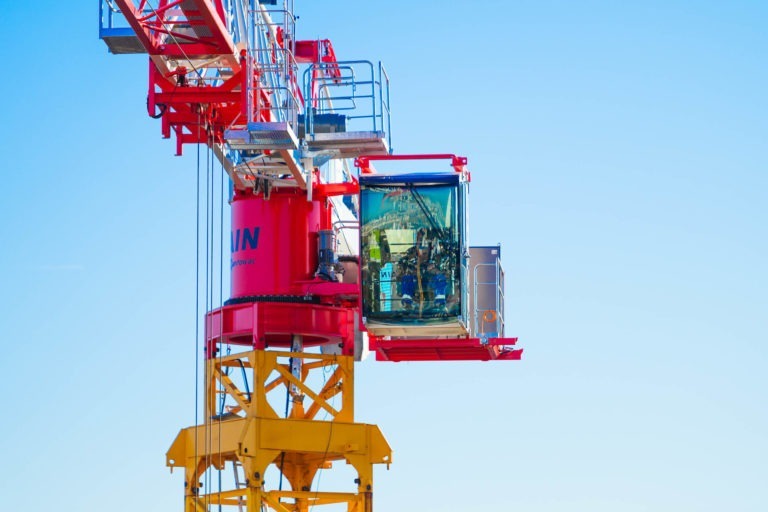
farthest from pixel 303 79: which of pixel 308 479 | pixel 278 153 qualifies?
pixel 308 479

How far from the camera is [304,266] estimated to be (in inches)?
1852

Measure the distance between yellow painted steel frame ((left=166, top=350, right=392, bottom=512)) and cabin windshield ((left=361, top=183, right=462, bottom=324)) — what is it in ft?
8.99

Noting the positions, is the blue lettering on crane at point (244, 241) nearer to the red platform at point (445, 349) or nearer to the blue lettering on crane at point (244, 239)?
the blue lettering on crane at point (244, 239)

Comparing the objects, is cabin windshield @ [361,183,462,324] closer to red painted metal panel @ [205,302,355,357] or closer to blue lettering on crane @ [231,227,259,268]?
red painted metal panel @ [205,302,355,357]

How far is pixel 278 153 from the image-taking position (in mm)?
44156

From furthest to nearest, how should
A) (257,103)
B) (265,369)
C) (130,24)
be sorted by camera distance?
1. (265,369)
2. (257,103)
3. (130,24)

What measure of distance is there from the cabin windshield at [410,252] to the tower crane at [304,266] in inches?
1.2

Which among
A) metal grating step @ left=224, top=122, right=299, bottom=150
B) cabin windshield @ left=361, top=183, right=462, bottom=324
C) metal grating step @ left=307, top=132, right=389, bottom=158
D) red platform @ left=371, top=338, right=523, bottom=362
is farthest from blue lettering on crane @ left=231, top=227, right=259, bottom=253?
metal grating step @ left=224, top=122, right=299, bottom=150

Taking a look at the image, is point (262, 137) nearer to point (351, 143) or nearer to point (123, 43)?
point (351, 143)

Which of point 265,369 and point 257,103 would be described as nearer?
point 257,103

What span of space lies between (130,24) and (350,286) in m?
9.46

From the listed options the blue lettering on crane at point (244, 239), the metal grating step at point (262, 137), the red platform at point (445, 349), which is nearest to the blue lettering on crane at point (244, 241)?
the blue lettering on crane at point (244, 239)

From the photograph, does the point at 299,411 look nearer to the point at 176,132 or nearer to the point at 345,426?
the point at 345,426

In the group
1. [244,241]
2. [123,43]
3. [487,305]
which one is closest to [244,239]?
[244,241]
